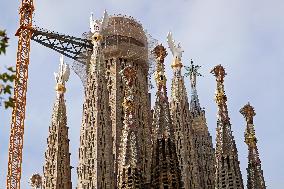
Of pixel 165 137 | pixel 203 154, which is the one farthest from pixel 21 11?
pixel 165 137

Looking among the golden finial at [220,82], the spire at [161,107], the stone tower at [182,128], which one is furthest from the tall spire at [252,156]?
the stone tower at [182,128]

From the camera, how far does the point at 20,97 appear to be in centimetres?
A: 4603

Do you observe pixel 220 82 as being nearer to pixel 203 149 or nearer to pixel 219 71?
pixel 219 71

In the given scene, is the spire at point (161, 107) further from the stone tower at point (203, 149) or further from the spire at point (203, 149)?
the stone tower at point (203, 149)

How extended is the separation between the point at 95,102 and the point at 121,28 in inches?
391

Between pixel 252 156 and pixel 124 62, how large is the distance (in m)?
Answer: 14.9

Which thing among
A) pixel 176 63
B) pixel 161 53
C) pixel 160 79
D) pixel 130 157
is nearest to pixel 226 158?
pixel 130 157

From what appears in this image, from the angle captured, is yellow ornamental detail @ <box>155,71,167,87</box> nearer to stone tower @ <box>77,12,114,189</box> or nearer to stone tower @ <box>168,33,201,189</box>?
stone tower @ <box>77,12,114,189</box>

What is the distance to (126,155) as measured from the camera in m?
27.6

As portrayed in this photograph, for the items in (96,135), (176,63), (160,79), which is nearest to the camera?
(160,79)

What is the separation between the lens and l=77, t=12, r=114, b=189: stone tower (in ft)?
110

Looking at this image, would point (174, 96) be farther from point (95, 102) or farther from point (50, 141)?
point (50, 141)

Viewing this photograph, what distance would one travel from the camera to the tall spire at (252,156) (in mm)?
30703

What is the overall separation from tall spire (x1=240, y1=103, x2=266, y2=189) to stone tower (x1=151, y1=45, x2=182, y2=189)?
16.1ft
